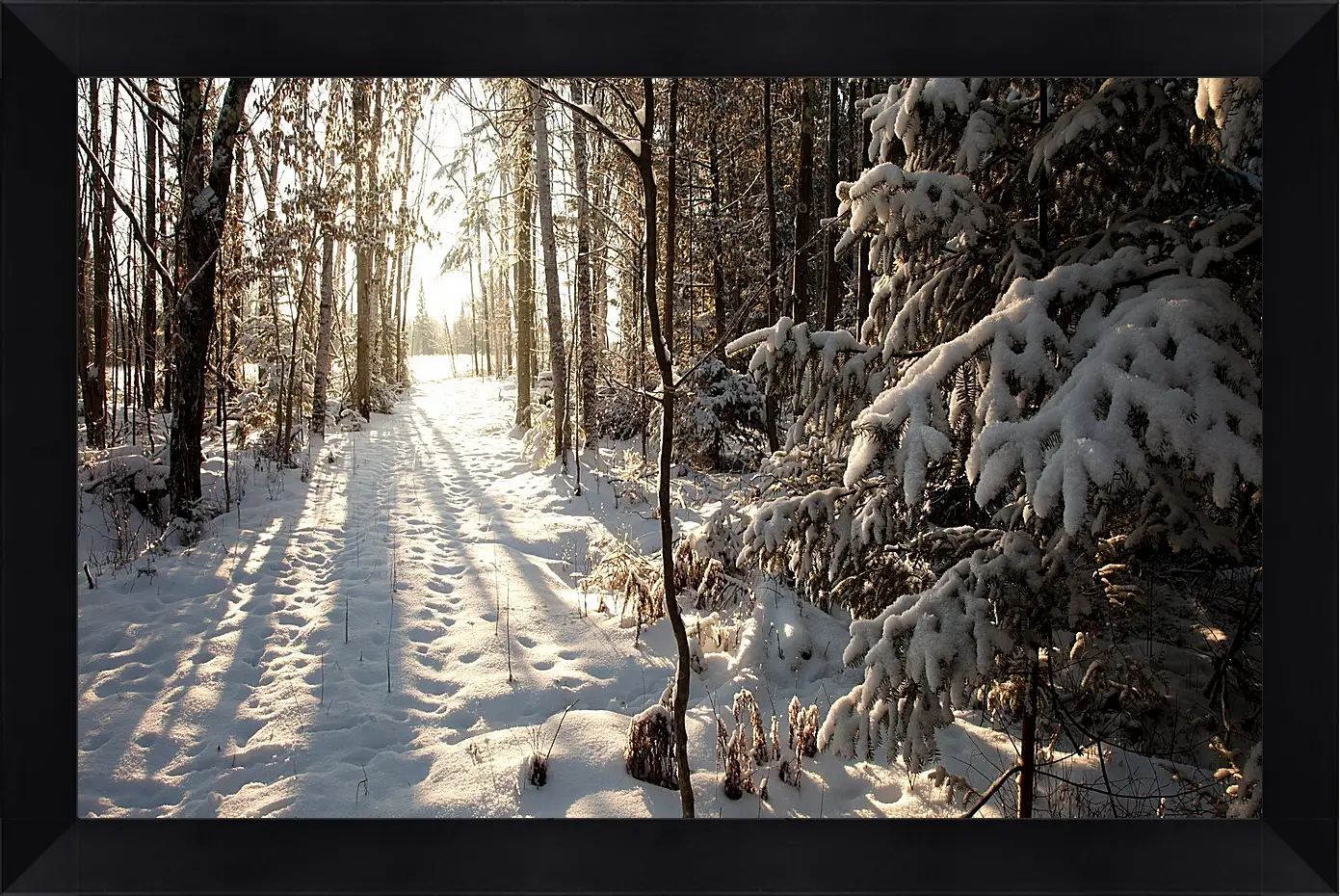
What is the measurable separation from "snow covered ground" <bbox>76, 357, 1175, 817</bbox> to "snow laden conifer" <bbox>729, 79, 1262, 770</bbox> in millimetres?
917

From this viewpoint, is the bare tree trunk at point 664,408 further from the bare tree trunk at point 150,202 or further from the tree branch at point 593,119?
the bare tree trunk at point 150,202

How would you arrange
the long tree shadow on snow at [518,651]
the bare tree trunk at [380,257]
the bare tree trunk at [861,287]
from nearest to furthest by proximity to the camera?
1. the bare tree trunk at [861,287]
2. the long tree shadow on snow at [518,651]
3. the bare tree trunk at [380,257]

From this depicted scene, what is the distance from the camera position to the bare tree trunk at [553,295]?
25.0ft

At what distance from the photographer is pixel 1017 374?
4.80 ft

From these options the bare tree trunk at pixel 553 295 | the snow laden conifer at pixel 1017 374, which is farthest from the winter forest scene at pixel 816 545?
the bare tree trunk at pixel 553 295

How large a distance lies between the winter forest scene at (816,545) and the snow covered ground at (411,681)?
0.02 metres

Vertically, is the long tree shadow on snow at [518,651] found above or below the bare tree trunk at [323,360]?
below

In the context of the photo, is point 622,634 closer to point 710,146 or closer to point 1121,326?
point 1121,326

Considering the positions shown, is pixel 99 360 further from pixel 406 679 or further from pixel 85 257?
pixel 406 679

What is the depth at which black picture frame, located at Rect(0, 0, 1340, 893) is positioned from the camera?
1321 millimetres

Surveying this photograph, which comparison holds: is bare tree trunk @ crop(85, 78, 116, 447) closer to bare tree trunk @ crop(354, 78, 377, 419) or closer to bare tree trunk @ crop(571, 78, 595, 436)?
bare tree trunk @ crop(354, 78, 377, 419)

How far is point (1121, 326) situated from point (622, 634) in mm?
2917

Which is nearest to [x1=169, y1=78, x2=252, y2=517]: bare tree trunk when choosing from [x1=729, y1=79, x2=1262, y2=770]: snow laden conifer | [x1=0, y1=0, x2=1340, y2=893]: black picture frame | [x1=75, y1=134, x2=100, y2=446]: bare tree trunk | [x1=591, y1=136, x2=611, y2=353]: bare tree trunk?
[x1=75, y1=134, x2=100, y2=446]: bare tree trunk
